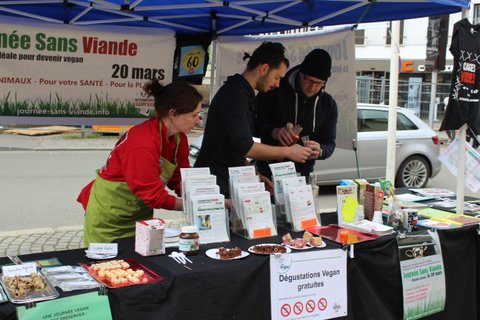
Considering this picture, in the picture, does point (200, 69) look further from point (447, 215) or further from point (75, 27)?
point (447, 215)

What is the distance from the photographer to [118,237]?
272 cm

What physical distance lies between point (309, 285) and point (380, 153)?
627cm

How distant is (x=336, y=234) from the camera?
2623mm

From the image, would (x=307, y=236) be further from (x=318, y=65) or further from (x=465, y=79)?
(x=465, y=79)

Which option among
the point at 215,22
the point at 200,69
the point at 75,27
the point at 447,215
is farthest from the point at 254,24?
the point at 447,215

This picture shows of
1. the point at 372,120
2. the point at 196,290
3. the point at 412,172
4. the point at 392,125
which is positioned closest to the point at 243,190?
the point at 196,290

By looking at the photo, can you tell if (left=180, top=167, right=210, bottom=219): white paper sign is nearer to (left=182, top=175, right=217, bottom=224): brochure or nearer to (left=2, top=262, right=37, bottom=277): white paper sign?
(left=182, top=175, right=217, bottom=224): brochure

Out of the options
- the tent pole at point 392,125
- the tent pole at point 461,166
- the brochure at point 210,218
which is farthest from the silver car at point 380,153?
the brochure at point 210,218

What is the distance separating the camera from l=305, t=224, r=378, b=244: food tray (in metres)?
2.53

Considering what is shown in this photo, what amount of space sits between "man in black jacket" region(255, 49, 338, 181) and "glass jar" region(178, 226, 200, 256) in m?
1.18

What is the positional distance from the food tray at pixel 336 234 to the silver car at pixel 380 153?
194 inches

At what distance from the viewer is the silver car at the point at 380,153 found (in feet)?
25.7

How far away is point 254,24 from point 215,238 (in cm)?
251

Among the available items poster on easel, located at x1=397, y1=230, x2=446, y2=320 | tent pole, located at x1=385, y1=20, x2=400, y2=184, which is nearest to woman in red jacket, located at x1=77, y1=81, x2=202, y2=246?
poster on easel, located at x1=397, y1=230, x2=446, y2=320
